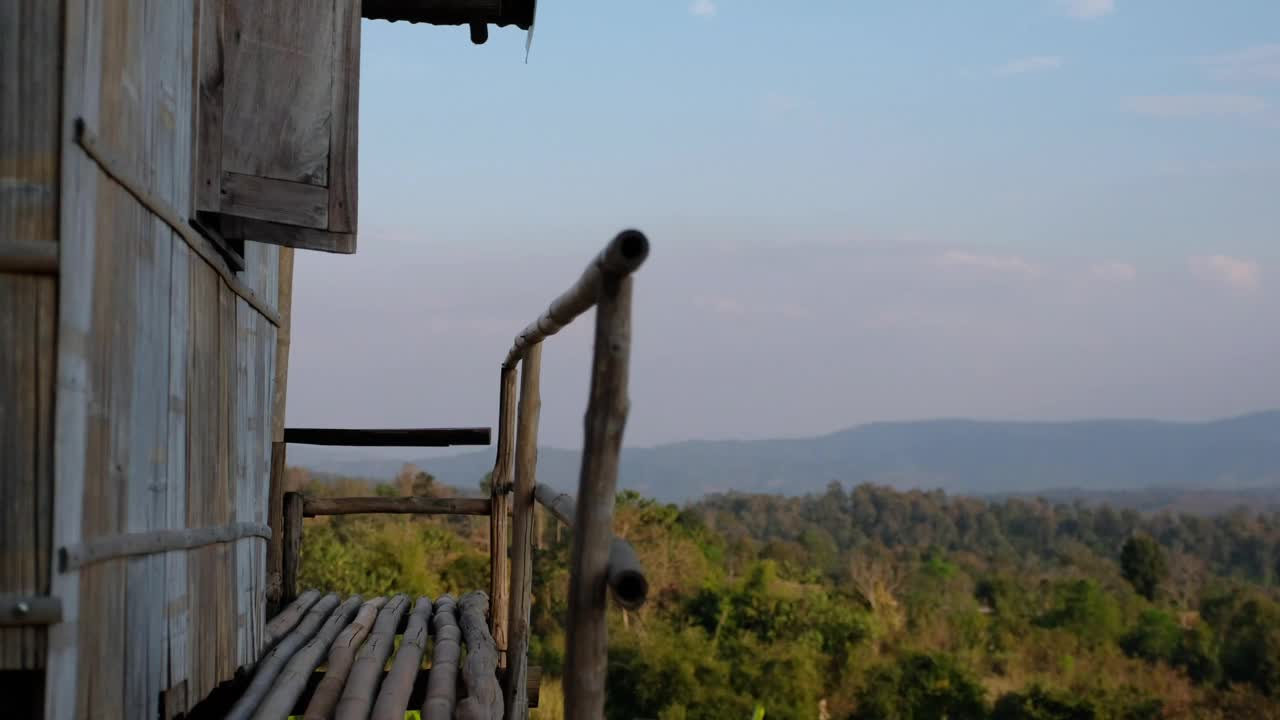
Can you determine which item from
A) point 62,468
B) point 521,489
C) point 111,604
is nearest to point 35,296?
point 62,468

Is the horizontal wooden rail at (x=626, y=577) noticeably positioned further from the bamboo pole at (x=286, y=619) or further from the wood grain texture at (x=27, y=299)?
the bamboo pole at (x=286, y=619)

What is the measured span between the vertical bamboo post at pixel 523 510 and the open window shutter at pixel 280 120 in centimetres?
104

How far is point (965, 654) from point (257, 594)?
63.3ft

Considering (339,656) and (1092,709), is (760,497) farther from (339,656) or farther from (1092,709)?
(339,656)

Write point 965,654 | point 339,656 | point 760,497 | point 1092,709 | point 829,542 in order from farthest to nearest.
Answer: point 760,497
point 829,542
point 965,654
point 1092,709
point 339,656

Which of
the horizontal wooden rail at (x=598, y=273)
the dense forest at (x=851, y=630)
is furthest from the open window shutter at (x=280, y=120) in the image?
the dense forest at (x=851, y=630)

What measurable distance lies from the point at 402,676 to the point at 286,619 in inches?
51.9

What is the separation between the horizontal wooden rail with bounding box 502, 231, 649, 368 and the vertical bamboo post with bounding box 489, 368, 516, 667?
191 cm

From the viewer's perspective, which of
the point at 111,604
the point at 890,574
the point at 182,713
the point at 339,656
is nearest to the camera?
the point at 111,604

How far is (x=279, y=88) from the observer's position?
3.49 m

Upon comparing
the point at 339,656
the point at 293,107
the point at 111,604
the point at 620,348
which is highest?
the point at 293,107

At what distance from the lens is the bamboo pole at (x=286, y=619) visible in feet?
14.1

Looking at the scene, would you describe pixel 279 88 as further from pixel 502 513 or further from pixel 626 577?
pixel 502 513

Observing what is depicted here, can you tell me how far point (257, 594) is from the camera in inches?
161
